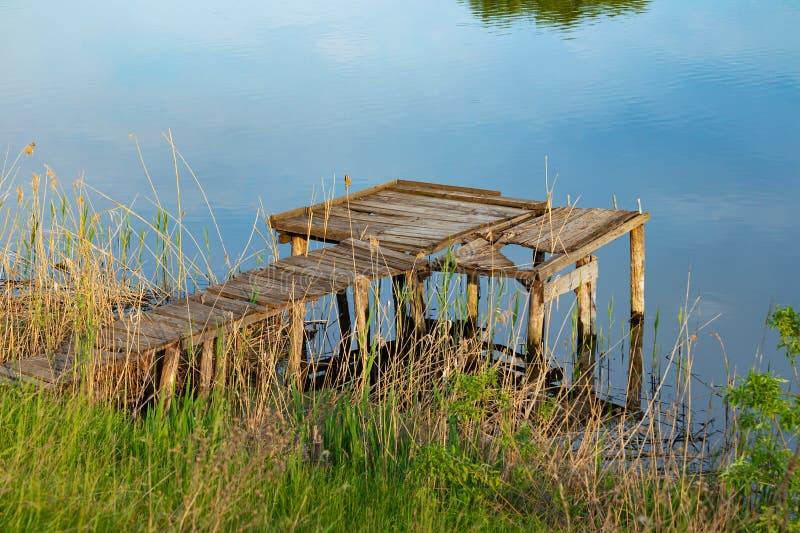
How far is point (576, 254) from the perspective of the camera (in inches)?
364

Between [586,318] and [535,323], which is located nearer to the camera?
[535,323]

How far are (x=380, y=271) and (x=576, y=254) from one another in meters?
1.89

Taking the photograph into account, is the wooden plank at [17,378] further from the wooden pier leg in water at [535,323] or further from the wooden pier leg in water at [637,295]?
the wooden pier leg in water at [637,295]

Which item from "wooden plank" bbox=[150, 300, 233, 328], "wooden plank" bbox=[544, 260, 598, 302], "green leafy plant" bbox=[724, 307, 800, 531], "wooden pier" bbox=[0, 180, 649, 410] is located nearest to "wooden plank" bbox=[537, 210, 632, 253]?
"wooden pier" bbox=[0, 180, 649, 410]

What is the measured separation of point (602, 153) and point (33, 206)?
44.5 feet

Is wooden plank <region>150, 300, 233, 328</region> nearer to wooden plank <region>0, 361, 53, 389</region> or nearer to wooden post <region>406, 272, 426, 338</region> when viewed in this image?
wooden plank <region>0, 361, 53, 389</region>

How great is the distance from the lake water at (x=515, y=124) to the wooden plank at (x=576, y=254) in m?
1.28

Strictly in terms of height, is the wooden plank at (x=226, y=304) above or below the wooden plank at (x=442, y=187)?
below

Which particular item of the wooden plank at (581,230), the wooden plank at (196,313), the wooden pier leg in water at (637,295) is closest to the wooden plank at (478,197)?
the wooden plank at (581,230)

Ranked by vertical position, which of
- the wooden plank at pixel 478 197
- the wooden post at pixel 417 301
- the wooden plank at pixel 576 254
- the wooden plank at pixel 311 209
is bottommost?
the wooden post at pixel 417 301

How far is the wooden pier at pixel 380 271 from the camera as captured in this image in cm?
711

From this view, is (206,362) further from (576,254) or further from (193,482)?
(193,482)

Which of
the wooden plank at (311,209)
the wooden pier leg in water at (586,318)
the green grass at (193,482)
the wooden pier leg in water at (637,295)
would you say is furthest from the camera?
the wooden pier leg in water at (637,295)

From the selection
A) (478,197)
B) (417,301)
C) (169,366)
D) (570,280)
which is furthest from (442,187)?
(169,366)
